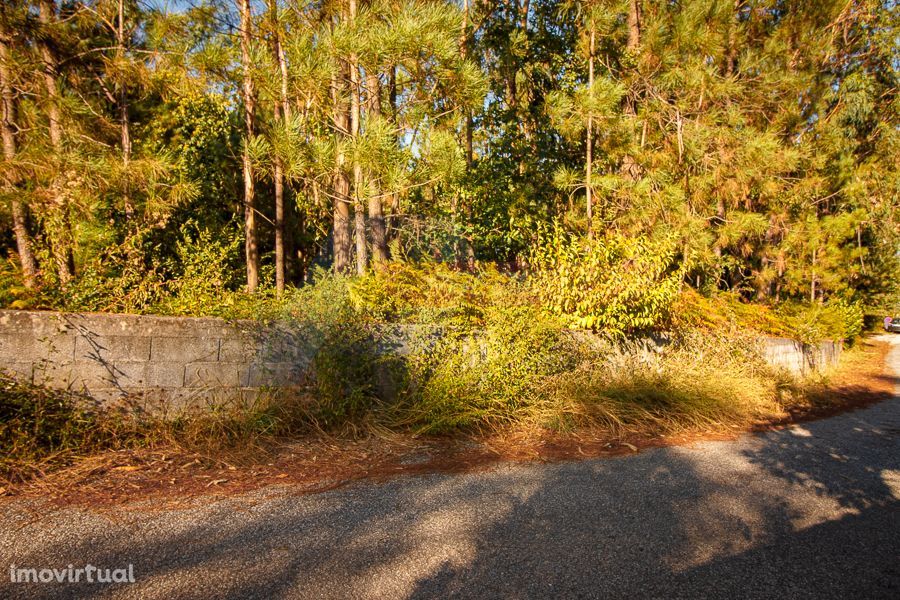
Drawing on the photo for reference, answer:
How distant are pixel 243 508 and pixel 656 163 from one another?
808 centimetres

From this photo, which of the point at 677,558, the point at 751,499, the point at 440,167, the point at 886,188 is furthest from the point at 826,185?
the point at 677,558

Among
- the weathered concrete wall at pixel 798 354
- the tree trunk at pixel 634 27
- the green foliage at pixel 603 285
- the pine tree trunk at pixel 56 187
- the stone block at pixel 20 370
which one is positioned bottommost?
the weathered concrete wall at pixel 798 354

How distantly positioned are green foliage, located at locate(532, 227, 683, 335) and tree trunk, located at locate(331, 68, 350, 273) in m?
2.66

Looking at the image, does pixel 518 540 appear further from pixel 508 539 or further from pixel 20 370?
pixel 20 370

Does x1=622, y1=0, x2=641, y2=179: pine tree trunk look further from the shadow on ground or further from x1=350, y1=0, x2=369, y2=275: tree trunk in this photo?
the shadow on ground

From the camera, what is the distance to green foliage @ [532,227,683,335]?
5.99 metres

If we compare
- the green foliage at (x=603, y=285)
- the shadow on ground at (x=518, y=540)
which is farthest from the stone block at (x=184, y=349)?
the green foliage at (x=603, y=285)

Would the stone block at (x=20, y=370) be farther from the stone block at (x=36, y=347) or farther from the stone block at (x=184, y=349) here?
the stone block at (x=184, y=349)

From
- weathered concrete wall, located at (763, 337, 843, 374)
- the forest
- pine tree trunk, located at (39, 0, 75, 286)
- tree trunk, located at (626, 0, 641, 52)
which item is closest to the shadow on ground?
the forest

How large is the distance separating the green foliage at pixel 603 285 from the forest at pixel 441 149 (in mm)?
36

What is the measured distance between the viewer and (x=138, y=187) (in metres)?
5.91

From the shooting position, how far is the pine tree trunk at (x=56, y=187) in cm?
521

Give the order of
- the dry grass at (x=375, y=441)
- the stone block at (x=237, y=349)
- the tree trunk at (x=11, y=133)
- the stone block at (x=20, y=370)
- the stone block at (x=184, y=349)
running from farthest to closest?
the tree trunk at (x=11, y=133) → the stone block at (x=237, y=349) → the stone block at (x=184, y=349) → the stone block at (x=20, y=370) → the dry grass at (x=375, y=441)

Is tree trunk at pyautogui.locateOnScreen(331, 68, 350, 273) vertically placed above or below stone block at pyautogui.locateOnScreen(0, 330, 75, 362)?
above
